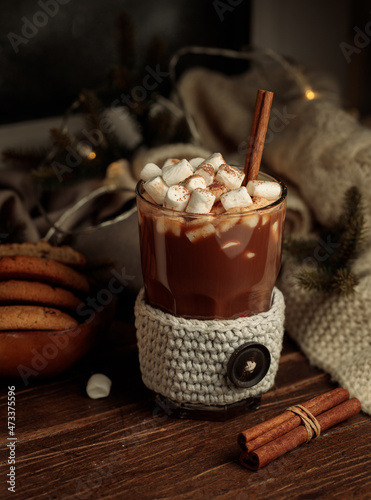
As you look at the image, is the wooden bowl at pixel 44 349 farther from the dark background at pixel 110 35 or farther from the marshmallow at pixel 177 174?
the dark background at pixel 110 35

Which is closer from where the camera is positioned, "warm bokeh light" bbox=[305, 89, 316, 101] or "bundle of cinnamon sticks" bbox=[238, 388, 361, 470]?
"bundle of cinnamon sticks" bbox=[238, 388, 361, 470]

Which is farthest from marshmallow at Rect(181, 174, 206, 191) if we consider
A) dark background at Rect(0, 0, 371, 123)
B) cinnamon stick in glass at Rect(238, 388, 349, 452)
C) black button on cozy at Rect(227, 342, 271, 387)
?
dark background at Rect(0, 0, 371, 123)

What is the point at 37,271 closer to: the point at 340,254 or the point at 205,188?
the point at 205,188

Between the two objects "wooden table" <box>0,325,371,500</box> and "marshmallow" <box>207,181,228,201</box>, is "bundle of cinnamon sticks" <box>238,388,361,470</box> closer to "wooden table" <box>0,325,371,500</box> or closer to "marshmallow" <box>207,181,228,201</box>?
"wooden table" <box>0,325,371,500</box>

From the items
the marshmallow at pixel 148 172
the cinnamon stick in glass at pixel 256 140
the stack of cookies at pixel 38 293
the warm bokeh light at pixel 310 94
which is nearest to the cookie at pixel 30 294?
the stack of cookies at pixel 38 293

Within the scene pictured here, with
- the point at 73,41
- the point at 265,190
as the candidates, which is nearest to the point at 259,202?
the point at 265,190

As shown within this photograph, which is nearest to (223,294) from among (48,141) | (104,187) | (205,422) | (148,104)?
(205,422)

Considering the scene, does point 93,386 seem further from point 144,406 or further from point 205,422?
point 205,422
